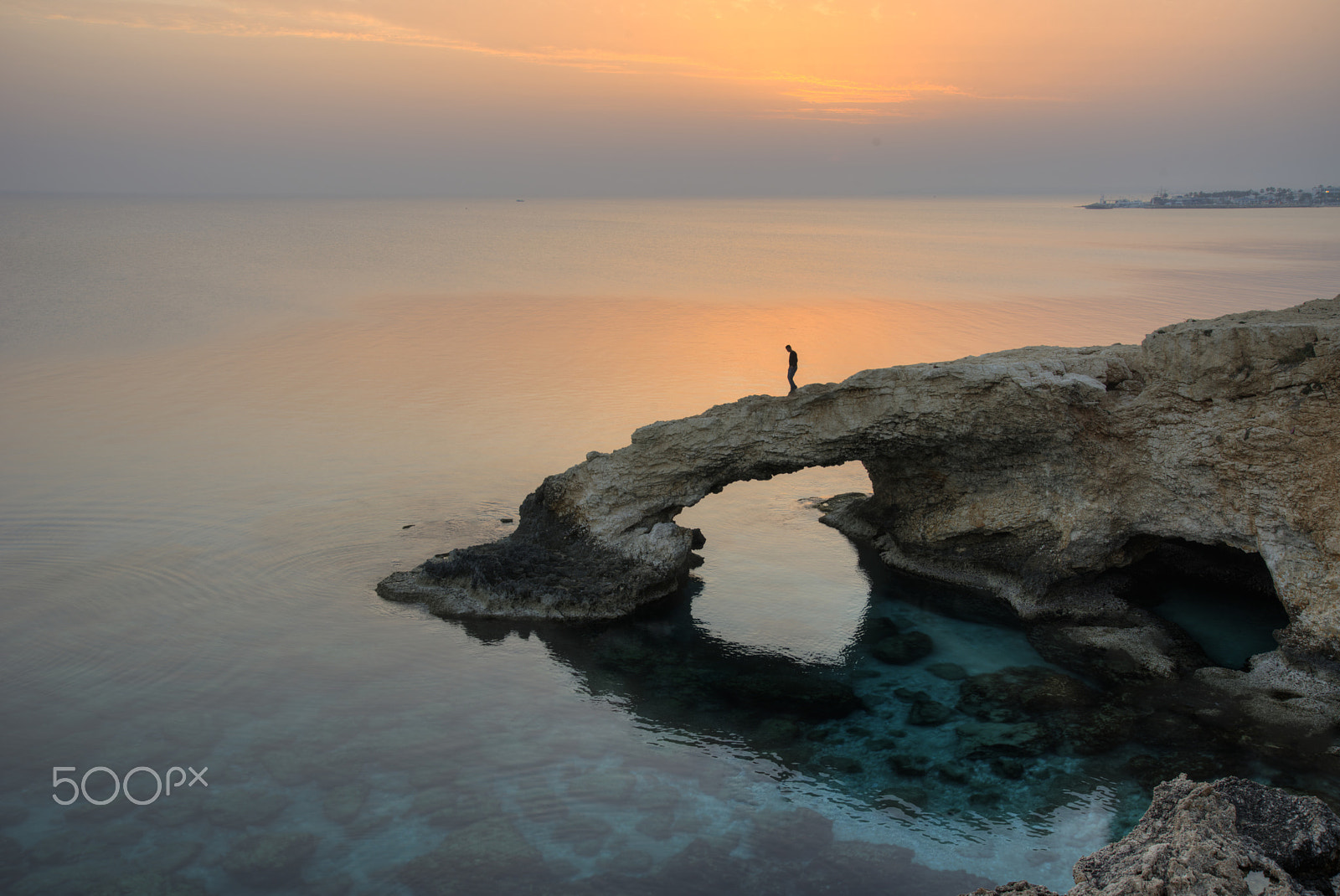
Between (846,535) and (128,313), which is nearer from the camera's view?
(846,535)

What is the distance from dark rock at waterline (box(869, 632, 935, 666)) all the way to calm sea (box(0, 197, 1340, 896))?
33cm

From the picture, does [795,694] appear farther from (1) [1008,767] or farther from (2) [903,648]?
(1) [1008,767]

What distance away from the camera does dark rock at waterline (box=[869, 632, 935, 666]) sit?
54.5ft

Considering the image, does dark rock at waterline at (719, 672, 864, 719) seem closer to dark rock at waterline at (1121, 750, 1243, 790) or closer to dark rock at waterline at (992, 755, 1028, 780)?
dark rock at waterline at (992, 755, 1028, 780)

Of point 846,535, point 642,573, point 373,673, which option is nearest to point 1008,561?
point 846,535

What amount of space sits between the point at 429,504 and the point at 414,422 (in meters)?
7.70

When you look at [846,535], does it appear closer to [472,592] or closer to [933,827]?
[472,592]

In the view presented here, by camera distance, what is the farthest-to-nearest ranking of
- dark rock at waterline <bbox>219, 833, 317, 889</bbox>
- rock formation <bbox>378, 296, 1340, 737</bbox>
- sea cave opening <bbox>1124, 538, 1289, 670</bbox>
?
sea cave opening <bbox>1124, 538, 1289, 670</bbox>
rock formation <bbox>378, 296, 1340, 737</bbox>
dark rock at waterline <bbox>219, 833, 317, 889</bbox>

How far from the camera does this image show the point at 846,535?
2223cm

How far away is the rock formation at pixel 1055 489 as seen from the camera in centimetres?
1476

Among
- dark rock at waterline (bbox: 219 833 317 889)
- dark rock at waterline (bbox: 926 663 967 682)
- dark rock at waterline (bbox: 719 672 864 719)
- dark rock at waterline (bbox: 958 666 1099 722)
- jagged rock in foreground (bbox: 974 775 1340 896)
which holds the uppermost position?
jagged rock in foreground (bbox: 974 775 1340 896)

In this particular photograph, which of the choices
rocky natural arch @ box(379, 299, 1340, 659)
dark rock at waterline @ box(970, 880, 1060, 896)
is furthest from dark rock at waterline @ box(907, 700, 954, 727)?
dark rock at waterline @ box(970, 880, 1060, 896)

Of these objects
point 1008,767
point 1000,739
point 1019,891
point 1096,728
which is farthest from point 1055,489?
point 1019,891

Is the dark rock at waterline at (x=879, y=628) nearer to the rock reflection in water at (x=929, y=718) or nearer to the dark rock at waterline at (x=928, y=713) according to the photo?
the rock reflection in water at (x=929, y=718)
